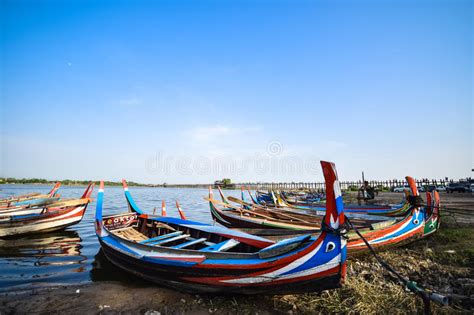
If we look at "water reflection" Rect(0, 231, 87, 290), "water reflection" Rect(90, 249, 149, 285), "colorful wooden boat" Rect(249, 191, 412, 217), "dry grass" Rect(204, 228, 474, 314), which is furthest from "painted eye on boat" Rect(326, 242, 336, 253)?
"water reflection" Rect(0, 231, 87, 290)

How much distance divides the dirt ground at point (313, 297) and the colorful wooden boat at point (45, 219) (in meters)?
6.12

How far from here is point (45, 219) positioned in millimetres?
10383

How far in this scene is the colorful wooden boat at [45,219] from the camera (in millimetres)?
9719

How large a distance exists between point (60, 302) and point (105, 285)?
0.95 meters

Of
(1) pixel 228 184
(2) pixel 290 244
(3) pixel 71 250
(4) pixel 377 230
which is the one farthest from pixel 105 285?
(1) pixel 228 184

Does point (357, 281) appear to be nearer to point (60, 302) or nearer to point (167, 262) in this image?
point (167, 262)

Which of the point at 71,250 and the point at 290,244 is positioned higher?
the point at 290,244

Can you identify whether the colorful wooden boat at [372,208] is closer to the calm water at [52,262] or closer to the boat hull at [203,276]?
the boat hull at [203,276]

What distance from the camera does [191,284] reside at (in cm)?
444

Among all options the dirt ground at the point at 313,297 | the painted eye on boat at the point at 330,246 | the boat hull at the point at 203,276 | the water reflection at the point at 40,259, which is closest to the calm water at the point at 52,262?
the water reflection at the point at 40,259

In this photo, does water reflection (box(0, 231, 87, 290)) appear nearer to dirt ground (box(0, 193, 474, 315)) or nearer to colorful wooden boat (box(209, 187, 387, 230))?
dirt ground (box(0, 193, 474, 315))

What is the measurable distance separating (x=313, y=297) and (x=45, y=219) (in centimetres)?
1168

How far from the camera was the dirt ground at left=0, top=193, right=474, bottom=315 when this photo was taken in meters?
3.83

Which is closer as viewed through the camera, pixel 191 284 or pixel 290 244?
pixel 290 244
